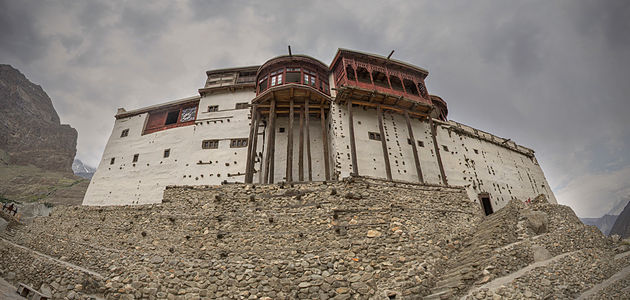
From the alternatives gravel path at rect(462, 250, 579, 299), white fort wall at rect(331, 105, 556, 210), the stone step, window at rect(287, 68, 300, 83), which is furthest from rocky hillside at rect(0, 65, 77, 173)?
gravel path at rect(462, 250, 579, 299)

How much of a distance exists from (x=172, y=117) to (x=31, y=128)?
52896 mm

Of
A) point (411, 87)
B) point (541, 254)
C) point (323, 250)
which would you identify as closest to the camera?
point (541, 254)

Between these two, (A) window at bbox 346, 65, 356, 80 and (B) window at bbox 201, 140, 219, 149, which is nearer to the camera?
(A) window at bbox 346, 65, 356, 80

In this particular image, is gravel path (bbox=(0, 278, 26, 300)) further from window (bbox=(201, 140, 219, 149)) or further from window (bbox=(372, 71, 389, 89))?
window (bbox=(372, 71, 389, 89))

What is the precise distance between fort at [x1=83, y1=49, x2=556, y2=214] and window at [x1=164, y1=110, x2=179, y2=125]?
0.09 metres

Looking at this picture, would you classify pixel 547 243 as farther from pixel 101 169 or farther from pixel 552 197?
pixel 101 169

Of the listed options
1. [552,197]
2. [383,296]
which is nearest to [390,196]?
[383,296]

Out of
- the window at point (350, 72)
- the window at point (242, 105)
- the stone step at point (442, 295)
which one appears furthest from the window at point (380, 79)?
the stone step at point (442, 295)

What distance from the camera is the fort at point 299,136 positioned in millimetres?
16609

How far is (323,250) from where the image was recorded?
361 inches

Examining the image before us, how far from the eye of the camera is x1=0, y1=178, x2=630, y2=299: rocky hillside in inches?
303

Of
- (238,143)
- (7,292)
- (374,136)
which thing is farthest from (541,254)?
(238,143)

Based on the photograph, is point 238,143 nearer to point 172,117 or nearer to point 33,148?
point 172,117

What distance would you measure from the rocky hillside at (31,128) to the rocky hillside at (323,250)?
48547 mm
